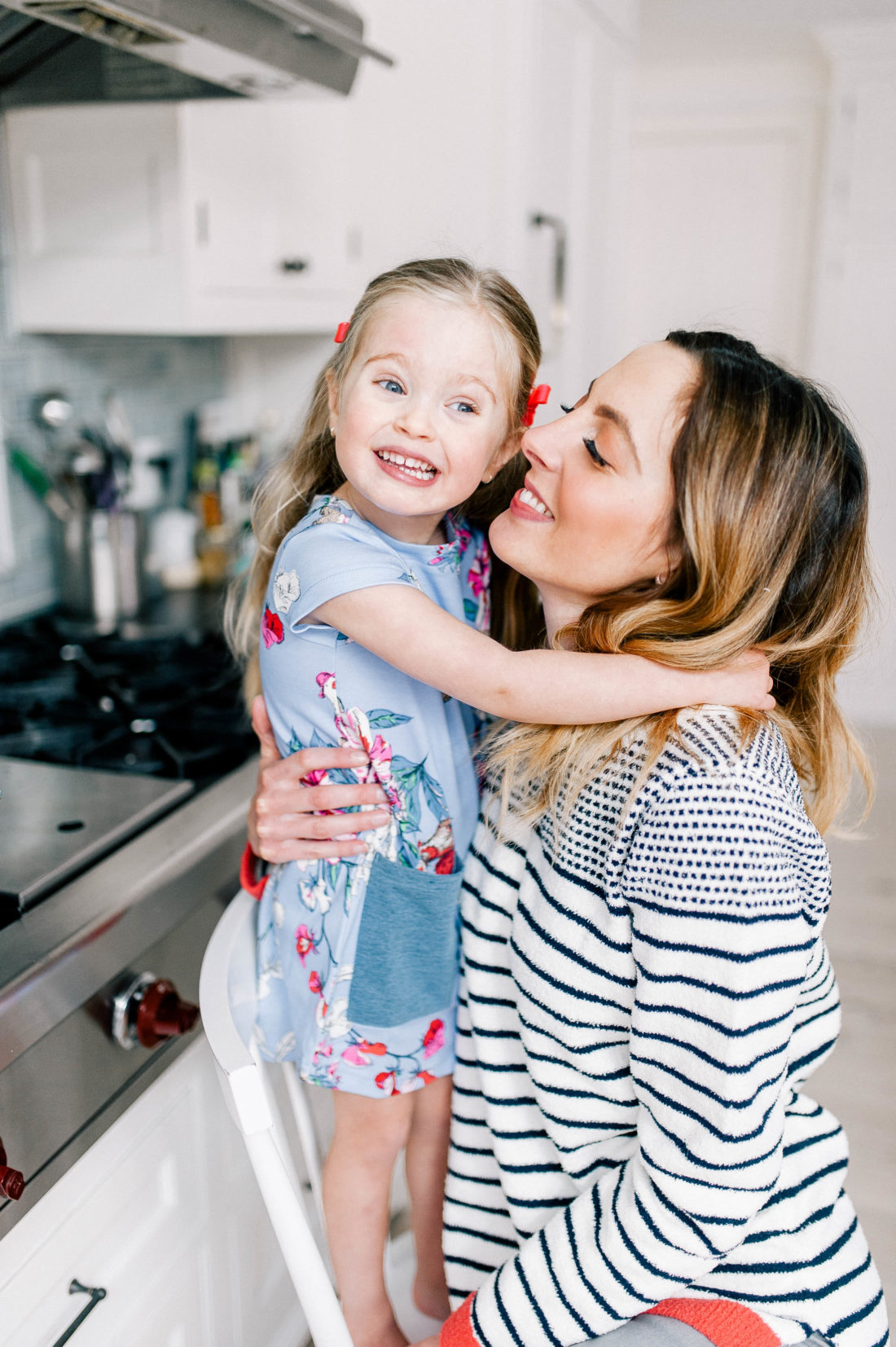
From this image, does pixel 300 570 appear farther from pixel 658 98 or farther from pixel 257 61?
pixel 658 98

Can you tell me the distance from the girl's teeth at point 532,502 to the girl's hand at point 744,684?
0.20 meters

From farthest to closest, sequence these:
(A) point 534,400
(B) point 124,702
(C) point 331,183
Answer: (C) point 331,183 < (B) point 124,702 < (A) point 534,400

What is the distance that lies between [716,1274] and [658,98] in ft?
16.8

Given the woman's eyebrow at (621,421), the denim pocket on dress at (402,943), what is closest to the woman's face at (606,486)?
the woman's eyebrow at (621,421)

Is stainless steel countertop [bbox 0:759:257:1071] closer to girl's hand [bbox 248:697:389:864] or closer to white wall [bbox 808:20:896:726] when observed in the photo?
girl's hand [bbox 248:697:389:864]

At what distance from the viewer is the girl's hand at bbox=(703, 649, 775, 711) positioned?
0.90 metres

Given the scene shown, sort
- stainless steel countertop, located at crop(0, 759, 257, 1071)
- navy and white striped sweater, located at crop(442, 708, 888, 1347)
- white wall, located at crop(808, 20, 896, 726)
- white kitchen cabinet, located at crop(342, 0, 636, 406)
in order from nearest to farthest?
navy and white striped sweater, located at crop(442, 708, 888, 1347) < stainless steel countertop, located at crop(0, 759, 257, 1071) < white kitchen cabinet, located at crop(342, 0, 636, 406) < white wall, located at crop(808, 20, 896, 726)

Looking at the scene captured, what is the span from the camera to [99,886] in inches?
40.2

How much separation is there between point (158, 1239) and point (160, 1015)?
0.26 m

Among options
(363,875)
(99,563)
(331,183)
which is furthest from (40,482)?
(363,875)

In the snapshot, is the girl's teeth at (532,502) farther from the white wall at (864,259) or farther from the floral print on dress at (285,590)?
the white wall at (864,259)

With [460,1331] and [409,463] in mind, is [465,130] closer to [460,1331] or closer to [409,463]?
[409,463]

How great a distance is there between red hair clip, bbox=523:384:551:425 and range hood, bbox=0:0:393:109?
0.54 m

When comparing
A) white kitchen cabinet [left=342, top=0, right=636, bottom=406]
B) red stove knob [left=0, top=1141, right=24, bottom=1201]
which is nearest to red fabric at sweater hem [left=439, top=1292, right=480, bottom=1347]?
red stove knob [left=0, top=1141, right=24, bottom=1201]
